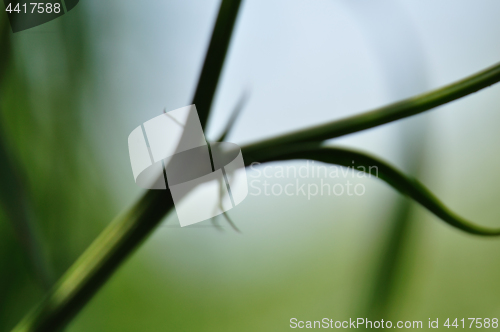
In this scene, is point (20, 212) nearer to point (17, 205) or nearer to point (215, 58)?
point (17, 205)

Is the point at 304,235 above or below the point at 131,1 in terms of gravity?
below

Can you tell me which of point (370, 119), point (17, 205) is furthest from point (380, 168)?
point (17, 205)

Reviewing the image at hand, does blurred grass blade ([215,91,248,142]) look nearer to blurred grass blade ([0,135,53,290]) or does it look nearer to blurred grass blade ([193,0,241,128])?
blurred grass blade ([193,0,241,128])

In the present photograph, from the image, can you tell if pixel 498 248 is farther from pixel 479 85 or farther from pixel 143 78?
pixel 143 78

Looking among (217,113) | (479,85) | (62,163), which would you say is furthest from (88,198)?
(479,85)

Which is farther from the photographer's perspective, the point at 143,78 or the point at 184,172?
the point at 143,78

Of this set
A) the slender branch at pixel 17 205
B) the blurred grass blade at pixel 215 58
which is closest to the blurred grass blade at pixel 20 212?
the slender branch at pixel 17 205

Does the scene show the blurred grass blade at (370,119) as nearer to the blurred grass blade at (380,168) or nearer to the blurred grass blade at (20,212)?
the blurred grass blade at (380,168)

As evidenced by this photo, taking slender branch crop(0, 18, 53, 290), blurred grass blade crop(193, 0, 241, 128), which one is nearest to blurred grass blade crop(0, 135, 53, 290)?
slender branch crop(0, 18, 53, 290)
